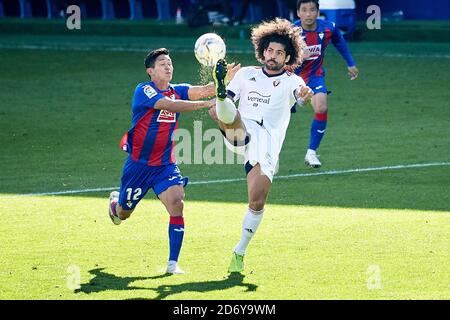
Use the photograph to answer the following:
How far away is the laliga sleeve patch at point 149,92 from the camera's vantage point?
1098 cm

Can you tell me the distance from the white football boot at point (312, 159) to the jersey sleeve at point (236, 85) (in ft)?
18.7

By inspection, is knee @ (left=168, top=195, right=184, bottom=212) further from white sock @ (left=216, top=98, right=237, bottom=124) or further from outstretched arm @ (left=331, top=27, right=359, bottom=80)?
outstretched arm @ (left=331, top=27, right=359, bottom=80)

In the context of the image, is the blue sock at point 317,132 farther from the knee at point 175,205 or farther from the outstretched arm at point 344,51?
the knee at point 175,205

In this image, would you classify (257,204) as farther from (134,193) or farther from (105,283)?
(105,283)

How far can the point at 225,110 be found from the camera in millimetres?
10328

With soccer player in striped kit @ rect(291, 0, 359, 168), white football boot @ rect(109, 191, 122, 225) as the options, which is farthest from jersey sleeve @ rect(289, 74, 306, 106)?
soccer player in striped kit @ rect(291, 0, 359, 168)

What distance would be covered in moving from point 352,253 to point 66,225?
339 cm

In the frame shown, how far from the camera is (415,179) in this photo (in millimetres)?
15531

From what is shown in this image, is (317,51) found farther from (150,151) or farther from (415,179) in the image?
(150,151)

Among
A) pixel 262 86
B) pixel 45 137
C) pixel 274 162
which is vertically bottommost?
pixel 45 137

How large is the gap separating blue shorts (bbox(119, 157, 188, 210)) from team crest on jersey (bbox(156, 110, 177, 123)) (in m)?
0.46
